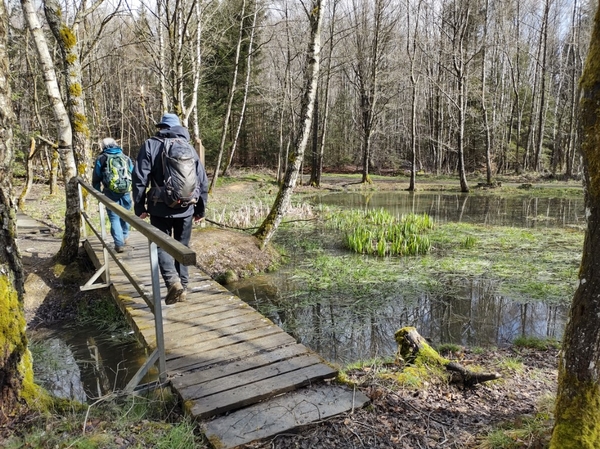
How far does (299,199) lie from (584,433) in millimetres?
17711

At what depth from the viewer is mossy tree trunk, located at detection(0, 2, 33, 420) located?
264cm

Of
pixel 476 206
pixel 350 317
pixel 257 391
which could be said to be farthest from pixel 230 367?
pixel 476 206

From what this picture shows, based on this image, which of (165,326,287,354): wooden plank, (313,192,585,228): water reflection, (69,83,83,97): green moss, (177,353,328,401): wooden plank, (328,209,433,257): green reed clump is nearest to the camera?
(177,353,328,401): wooden plank

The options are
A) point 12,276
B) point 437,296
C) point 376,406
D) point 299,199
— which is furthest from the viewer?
point 299,199

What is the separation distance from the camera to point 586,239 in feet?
6.61

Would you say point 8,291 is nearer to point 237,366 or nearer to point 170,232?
point 237,366

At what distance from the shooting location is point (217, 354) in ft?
12.1

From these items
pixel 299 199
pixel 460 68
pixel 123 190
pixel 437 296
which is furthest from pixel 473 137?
pixel 123 190

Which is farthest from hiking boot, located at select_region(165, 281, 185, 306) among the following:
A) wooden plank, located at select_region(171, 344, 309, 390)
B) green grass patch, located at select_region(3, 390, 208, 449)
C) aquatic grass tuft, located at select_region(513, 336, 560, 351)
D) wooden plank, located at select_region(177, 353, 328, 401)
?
aquatic grass tuft, located at select_region(513, 336, 560, 351)

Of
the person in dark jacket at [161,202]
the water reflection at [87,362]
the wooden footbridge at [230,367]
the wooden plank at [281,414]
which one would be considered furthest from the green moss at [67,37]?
the wooden plank at [281,414]

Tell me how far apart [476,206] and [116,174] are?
14.9 metres

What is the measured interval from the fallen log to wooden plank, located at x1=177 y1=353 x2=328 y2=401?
90cm

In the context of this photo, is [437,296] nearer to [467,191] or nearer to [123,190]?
[123,190]

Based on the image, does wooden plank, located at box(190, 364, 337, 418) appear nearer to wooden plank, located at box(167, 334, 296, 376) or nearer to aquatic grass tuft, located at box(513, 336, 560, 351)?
wooden plank, located at box(167, 334, 296, 376)
